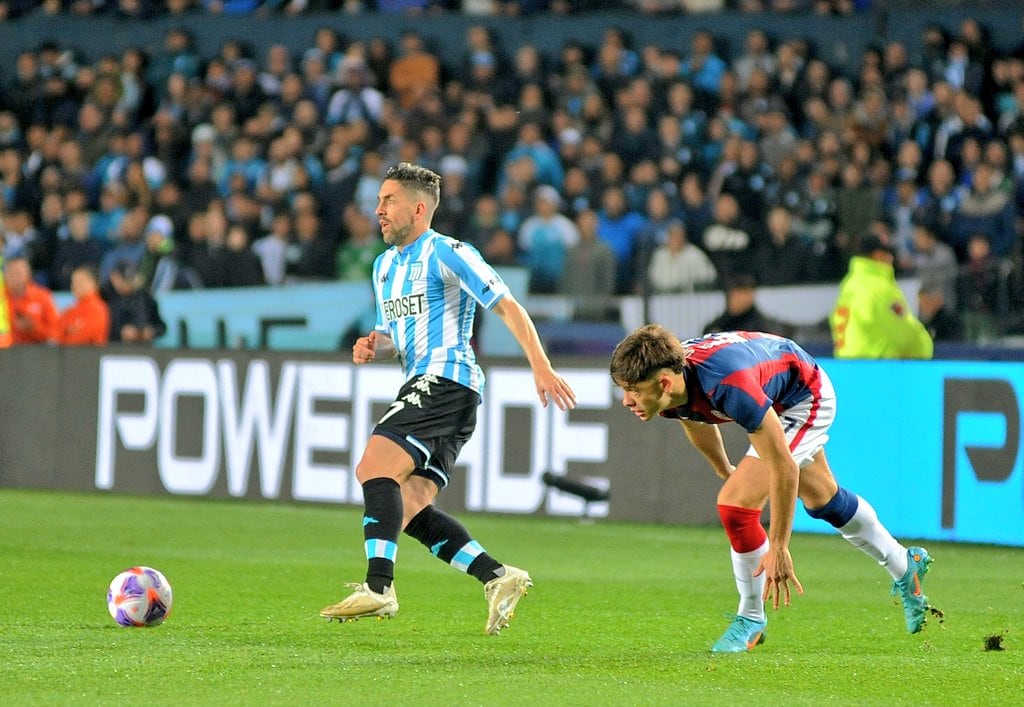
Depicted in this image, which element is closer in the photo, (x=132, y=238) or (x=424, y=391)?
(x=424, y=391)

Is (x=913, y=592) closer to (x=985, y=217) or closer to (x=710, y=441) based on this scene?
(x=710, y=441)

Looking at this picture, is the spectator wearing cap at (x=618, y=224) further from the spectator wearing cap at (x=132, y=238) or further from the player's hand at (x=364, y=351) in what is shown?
the player's hand at (x=364, y=351)

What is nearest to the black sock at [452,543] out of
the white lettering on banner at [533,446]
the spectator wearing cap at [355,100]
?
the white lettering on banner at [533,446]

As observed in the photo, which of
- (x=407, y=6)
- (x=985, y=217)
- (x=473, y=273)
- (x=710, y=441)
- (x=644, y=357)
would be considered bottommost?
(x=710, y=441)

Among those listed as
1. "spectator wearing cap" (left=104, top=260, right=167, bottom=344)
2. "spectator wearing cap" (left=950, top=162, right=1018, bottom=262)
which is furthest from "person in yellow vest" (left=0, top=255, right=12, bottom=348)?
"spectator wearing cap" (left=950, top=162, right=1018, bottom=262)

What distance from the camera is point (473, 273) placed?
23.5 ft

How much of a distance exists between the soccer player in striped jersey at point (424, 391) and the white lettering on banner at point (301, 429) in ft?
17.9

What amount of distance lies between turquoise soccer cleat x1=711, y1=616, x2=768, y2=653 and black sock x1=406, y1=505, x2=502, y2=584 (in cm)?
100

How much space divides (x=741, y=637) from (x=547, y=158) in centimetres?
1099

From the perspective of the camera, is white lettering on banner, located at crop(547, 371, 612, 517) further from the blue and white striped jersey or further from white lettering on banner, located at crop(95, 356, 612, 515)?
the blue and white striped jersey

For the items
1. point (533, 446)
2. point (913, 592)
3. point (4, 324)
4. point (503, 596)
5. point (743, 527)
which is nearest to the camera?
point (743, 527)

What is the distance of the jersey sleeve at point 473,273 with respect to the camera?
7089 mm

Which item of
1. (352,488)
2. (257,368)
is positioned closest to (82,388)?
(257,368)

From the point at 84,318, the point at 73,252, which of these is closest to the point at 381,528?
the point at 84,318
